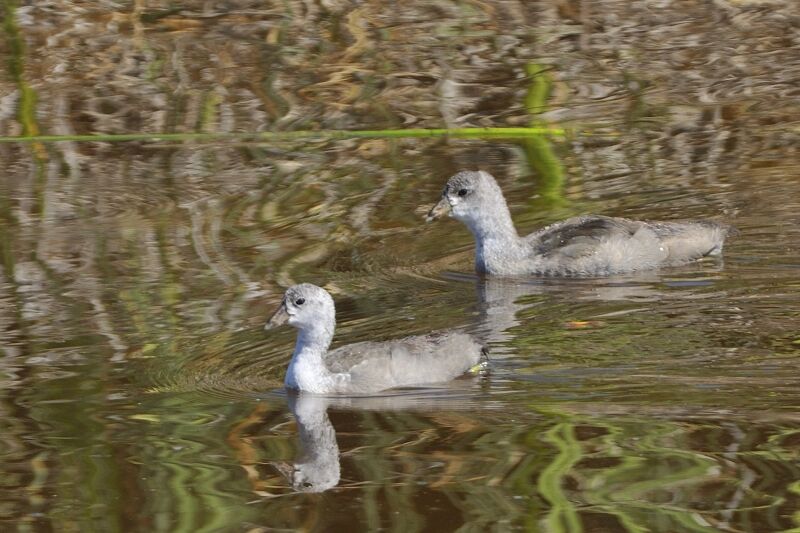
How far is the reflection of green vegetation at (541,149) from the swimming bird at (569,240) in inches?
37.7

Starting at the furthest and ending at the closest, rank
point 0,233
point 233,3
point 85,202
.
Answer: point 233,3 → point 85,202 → point 0,233

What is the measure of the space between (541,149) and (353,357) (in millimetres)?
4735

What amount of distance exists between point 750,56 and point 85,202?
6.17 metres

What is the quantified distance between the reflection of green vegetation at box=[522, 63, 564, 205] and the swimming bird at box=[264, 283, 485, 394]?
3.47 m

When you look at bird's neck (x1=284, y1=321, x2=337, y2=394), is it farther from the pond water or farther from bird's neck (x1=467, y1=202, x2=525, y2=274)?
bird's neck (x1=467, y1=202, x2=525, y2=274)

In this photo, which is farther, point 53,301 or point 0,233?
point 0,233

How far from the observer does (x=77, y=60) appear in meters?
14.9

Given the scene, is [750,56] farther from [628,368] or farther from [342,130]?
[628,368]

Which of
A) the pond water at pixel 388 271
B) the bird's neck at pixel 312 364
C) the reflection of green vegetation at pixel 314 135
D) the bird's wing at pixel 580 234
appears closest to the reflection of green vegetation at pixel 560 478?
the pond water at pixel 388 271

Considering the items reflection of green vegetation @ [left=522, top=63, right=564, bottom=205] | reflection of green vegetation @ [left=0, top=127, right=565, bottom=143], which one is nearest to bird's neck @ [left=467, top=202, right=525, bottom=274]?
reflection of green vegetation @ [left=522, top=63, right=564, bottom=205]

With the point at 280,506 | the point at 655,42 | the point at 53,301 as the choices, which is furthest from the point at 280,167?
the point at 280,506

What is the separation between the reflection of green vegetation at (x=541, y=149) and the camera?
11.6 meters

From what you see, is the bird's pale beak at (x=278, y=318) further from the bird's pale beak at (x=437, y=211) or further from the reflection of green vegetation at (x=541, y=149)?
the reflection of green vegetation at (x=541, y=149)

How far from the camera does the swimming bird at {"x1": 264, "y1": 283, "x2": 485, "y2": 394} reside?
7.97 m
